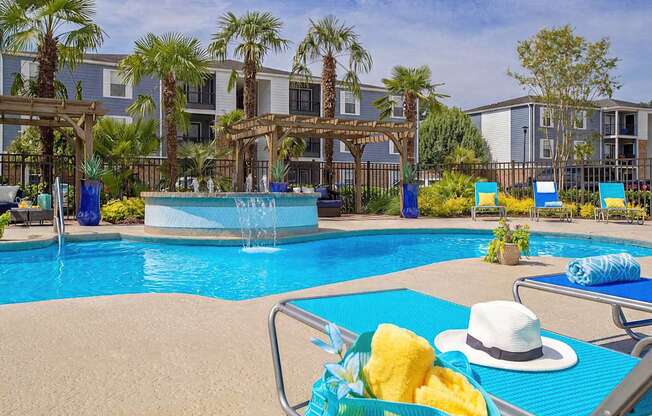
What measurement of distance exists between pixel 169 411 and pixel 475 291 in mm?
3766

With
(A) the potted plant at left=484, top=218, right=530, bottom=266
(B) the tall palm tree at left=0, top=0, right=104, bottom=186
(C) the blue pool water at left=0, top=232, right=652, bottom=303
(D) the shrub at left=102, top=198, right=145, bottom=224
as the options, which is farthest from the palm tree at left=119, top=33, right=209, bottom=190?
(A) the potted plant at left=484, top=218, right=530, bottom=266

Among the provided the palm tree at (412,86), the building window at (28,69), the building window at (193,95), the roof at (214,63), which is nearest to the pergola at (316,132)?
the palm tree at (412,86)

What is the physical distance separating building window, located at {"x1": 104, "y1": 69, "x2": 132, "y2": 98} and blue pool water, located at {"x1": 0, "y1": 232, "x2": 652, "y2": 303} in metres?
20.0

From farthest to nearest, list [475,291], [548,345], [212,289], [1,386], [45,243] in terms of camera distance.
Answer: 1. [45,243]
2. [212,289]
3. [475,291]
4. [1,386]
5. [548,345]

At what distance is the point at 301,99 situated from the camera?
36531mm

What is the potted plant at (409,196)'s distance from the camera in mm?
17453

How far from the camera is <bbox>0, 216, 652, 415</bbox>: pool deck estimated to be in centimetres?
283

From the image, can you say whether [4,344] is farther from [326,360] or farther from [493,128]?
[493,128]

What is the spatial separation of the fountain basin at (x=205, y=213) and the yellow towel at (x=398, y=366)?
10.8 metres

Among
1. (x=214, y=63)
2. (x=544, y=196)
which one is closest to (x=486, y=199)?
(x=544, y=196)

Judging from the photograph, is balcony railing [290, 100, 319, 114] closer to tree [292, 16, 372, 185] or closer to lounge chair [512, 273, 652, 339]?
tree [292, 16, 372, 185]

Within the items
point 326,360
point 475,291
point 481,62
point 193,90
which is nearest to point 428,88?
point 481,62

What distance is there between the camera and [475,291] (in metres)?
5.71

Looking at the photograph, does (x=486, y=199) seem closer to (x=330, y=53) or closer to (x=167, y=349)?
(x=330, y=53)
